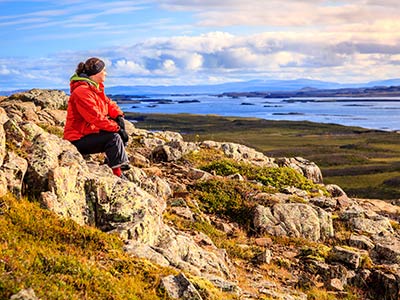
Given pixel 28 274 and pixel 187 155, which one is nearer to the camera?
pixel 28 274

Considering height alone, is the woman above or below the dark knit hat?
below

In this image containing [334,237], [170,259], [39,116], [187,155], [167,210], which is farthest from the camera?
[39,116]

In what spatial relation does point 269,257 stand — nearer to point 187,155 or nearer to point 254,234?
point 254,234

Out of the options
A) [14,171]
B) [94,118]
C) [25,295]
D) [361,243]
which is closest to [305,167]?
[361,243]

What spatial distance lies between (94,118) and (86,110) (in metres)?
0.30

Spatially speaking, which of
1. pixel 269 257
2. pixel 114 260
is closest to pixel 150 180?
pixel 269 257

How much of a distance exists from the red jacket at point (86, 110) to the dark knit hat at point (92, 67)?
24cm

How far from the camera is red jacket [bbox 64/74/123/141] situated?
13844 mm

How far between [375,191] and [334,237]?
8243cm

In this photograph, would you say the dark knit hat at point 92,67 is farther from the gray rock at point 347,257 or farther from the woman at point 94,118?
the gray rock at point 347,257

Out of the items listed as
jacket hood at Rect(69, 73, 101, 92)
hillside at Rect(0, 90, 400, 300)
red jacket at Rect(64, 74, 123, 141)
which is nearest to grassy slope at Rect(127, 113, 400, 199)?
hillside at Rect(0, 90, 400, 300)

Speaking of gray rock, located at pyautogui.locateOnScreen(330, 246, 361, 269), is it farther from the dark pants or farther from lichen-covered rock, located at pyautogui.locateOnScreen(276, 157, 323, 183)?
lichen-covered rock, located at pyautogui.locateOnScreen(276, 157, 323, 183)

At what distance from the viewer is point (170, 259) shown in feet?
36.6

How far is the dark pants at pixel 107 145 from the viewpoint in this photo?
47.9 feet
